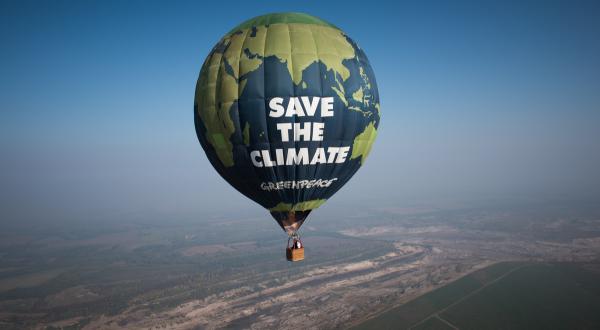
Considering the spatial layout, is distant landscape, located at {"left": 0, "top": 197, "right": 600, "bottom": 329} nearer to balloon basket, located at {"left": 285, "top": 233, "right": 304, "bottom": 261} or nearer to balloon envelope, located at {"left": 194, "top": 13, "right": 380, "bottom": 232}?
balloon basket, located at {"left": 285, "top": 233, "right": 304, "bottom": 261}

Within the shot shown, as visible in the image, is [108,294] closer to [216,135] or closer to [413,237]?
[216,135]

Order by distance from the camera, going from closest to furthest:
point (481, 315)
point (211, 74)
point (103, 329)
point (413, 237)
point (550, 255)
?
point (211, 74) → point (481, 315) → point (103, 329) → point (550, 255) → point (413, 237)

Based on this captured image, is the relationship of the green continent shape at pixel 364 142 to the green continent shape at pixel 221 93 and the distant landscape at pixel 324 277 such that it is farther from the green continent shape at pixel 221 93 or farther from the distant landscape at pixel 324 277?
the distant landscape at pixel 324 277

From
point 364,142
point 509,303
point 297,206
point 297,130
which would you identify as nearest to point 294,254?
point 297,206

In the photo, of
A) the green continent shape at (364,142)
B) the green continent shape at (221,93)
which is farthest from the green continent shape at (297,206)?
the green continent shape at (221,93)

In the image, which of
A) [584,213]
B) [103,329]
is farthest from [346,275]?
[584,213]

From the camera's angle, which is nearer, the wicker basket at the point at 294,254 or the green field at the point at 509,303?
the wicker basket at the point at 294,254

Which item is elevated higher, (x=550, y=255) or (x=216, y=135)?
(x=216, y=135)
